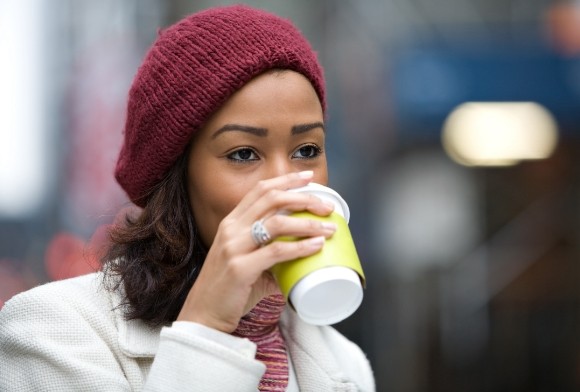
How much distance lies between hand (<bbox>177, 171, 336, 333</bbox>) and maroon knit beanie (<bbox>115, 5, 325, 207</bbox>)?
0.38 metres

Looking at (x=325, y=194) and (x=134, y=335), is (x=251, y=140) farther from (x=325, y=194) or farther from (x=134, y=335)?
(x=134, y=335)

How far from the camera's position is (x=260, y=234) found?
Result: 188cm

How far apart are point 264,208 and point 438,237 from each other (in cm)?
663

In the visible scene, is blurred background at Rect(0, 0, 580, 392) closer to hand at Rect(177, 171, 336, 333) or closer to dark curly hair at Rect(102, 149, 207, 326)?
dark curly hair at Rect(102, 149, 207, 326)

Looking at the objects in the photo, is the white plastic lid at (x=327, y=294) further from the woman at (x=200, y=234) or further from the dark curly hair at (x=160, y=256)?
the dark curly hair at (x=160, y=256)

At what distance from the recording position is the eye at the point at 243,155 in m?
2.21

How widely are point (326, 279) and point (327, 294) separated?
84 millimetres

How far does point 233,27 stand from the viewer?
2289 millimetres

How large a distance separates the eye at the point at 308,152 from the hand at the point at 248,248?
0.31m

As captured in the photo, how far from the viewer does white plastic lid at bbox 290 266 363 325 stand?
71.4 inches

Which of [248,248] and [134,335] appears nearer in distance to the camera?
[248,248]

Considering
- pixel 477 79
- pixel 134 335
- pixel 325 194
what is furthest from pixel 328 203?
pixel 477 79

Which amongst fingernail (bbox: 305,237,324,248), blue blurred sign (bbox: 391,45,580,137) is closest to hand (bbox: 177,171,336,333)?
fingernail (bbox: 305,237,324,248)

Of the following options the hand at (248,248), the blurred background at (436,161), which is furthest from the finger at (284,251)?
the blurred background at (436,161)
